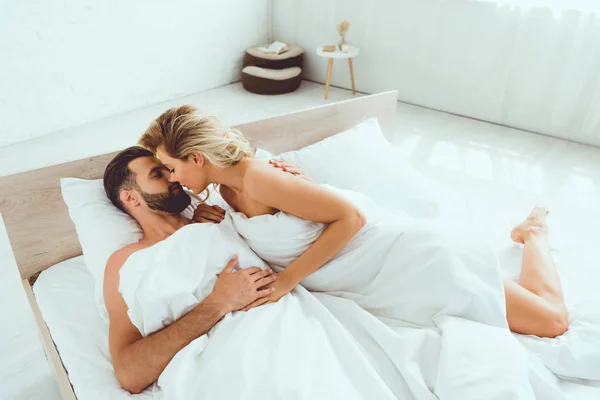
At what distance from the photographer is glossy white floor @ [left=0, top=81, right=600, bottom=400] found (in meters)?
1.78

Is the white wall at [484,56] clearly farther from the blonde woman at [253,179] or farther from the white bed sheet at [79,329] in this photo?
the white bed sheet at [79,329]

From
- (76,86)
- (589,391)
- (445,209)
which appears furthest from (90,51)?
(589,391)

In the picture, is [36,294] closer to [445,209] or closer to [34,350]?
[34,350]

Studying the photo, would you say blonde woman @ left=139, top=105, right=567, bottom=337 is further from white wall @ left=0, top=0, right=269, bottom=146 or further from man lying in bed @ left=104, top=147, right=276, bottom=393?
white wall @ left=0, top=0, right=269, bottom=146

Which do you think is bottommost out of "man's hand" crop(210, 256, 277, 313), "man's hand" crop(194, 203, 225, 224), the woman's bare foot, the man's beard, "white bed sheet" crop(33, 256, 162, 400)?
"white bed sheet" crop(33, 256, 162, 400)

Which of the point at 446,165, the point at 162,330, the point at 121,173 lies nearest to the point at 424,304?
the point at 162,330

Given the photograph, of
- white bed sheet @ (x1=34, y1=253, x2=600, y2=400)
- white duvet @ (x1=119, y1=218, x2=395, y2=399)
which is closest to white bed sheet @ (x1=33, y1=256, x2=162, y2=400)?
white bed sheet @ (x1=34, y1=253, x2=600, y2=400)

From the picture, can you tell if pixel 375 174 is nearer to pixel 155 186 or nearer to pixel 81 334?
pixel 155 186

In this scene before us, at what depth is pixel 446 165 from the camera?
10.0 ft

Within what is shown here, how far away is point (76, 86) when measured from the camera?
11.4ft

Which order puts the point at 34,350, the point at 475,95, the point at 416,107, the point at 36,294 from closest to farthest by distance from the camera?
the point at 36,294 → the point at 34,350 → the point at 475,95 → the point at 416,107

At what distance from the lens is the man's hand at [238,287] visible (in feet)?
4.20

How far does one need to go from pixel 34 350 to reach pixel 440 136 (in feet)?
9.16

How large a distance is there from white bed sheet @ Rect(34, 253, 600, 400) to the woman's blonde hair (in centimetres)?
56
